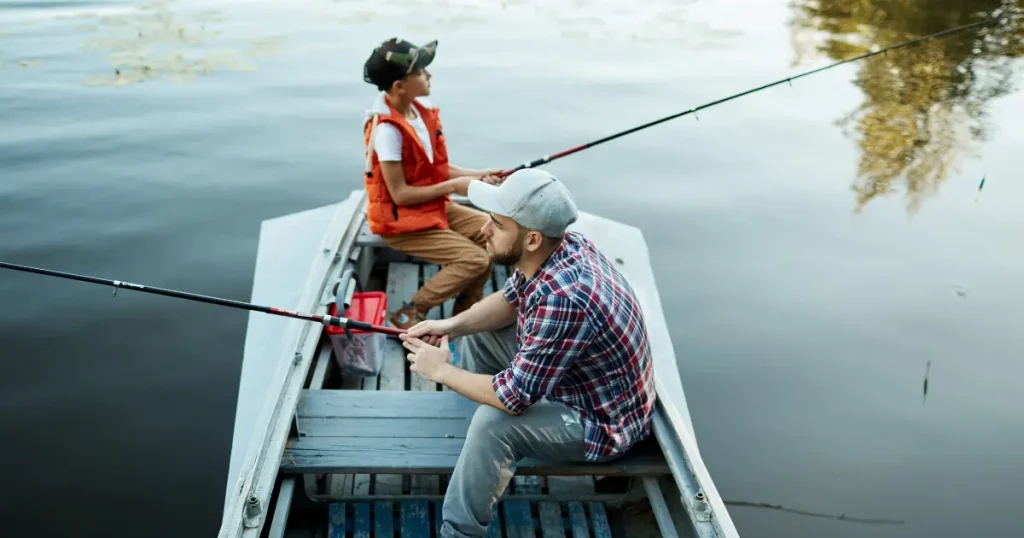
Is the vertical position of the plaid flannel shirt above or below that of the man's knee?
above

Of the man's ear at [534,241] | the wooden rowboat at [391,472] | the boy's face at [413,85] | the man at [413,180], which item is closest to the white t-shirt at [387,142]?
the man at [413,180]

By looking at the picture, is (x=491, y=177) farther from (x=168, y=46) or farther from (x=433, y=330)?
(x=168, y=46)

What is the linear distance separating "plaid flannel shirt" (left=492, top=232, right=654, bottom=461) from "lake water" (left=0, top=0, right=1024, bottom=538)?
170 cm

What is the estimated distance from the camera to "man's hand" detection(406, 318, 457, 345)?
3.16 m

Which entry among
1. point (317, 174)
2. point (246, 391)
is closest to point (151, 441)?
point (246, 391)

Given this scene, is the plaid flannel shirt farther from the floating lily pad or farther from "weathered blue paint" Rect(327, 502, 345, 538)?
the floating lily pad

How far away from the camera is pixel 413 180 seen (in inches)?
162

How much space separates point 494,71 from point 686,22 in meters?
4.10

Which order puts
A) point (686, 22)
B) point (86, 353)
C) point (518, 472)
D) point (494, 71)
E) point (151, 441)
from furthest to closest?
point (686, 22)
point (494, 71)
point (86, 353)
point (151, 441)
point (518, 472)

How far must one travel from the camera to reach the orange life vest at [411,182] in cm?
400

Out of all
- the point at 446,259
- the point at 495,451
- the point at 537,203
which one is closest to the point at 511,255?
the point at 537,203

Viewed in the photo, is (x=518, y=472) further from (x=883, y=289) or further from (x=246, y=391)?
(x=883, y=289)

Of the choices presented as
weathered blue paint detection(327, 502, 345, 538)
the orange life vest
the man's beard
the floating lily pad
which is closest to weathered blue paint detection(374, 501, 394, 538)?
weathered blue paint detection(327, 502, 345, 538)

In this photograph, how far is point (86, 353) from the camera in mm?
4996
